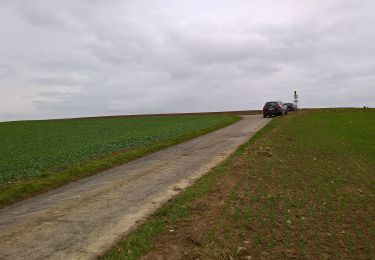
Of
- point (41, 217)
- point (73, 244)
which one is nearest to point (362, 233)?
point (73, 244)

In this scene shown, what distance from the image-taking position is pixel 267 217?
843 centimetres

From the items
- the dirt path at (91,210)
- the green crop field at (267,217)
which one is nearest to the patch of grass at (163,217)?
the green crop field at (267,217)

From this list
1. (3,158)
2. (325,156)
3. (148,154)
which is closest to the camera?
(325,156)

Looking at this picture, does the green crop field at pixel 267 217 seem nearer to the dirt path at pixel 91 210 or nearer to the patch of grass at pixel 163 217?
the patch of grass at pixel 163 217

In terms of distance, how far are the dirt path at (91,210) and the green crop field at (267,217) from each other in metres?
0.54

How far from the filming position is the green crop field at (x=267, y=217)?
6863 mm

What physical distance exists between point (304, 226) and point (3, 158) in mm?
18657

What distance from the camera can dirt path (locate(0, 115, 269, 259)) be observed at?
7.40 meters

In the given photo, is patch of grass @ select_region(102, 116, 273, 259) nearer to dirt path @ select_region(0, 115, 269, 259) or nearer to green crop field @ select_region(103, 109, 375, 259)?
green crop field @ select_region(103, 109, 375, 259)

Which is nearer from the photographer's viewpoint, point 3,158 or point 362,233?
point 362,233

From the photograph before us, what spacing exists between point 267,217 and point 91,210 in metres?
4.15

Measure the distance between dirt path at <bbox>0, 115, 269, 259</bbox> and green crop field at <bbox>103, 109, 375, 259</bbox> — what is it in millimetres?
544

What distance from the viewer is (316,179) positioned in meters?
12.1

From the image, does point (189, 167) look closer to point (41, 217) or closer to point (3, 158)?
point (41, 217)
